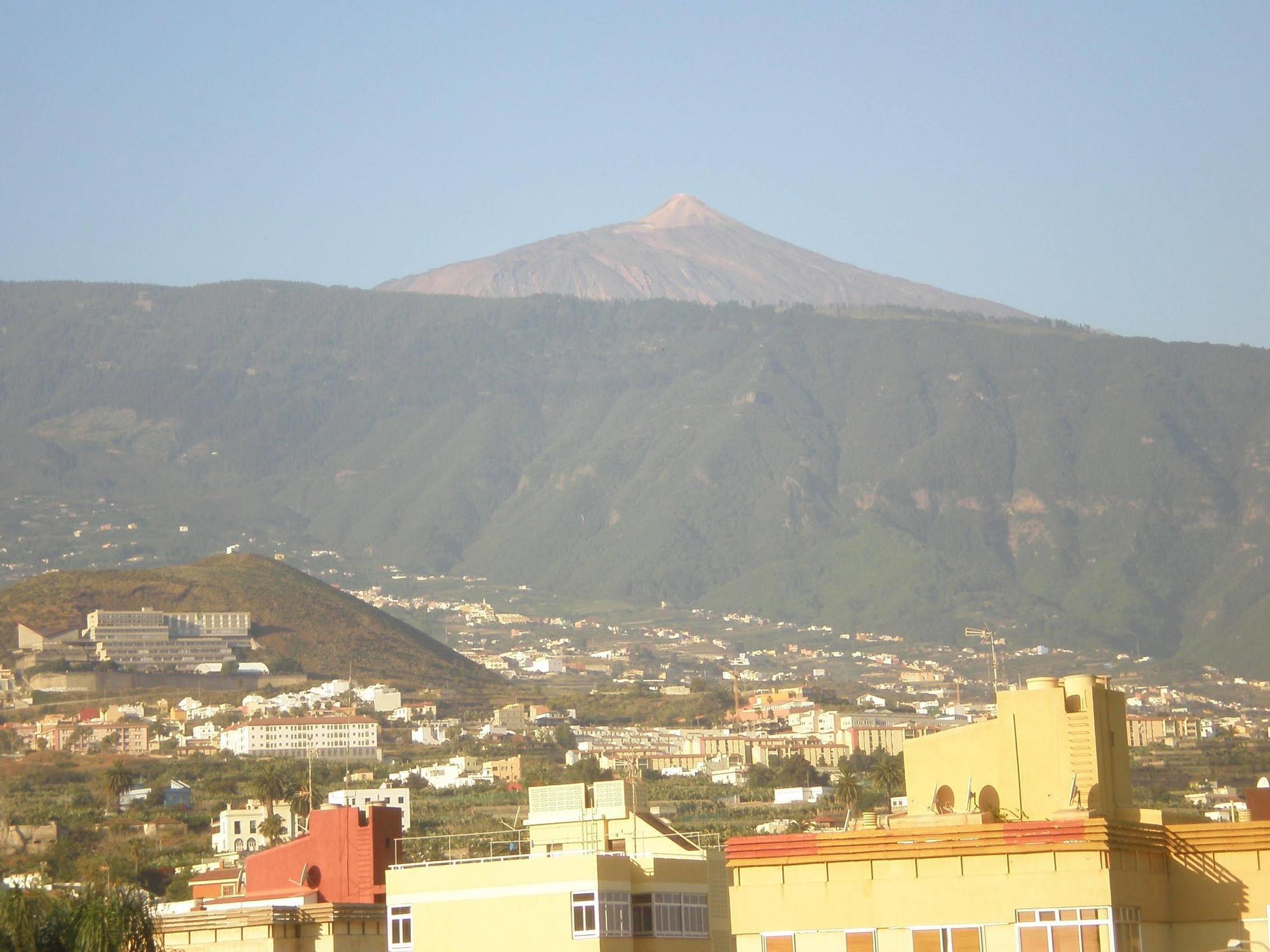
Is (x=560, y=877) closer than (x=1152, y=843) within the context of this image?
No

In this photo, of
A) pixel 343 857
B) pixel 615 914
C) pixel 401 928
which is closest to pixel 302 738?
pixel 343 857

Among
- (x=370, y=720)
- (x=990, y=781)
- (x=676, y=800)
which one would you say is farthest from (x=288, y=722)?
(x=990, y=781)

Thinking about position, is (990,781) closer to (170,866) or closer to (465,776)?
(170,866)

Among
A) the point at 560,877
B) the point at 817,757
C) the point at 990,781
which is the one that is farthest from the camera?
the point at 817,757

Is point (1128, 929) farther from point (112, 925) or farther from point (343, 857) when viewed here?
point (343, 857)

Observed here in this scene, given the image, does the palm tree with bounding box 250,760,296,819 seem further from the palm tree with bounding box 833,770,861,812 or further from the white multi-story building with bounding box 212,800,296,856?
the palm tree with bounding box 833,770,861,812

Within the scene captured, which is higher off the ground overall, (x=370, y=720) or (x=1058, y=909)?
(x=370, y=720)

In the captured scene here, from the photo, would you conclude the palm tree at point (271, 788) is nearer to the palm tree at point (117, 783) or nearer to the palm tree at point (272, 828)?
the palm tree at point (272, 828)
